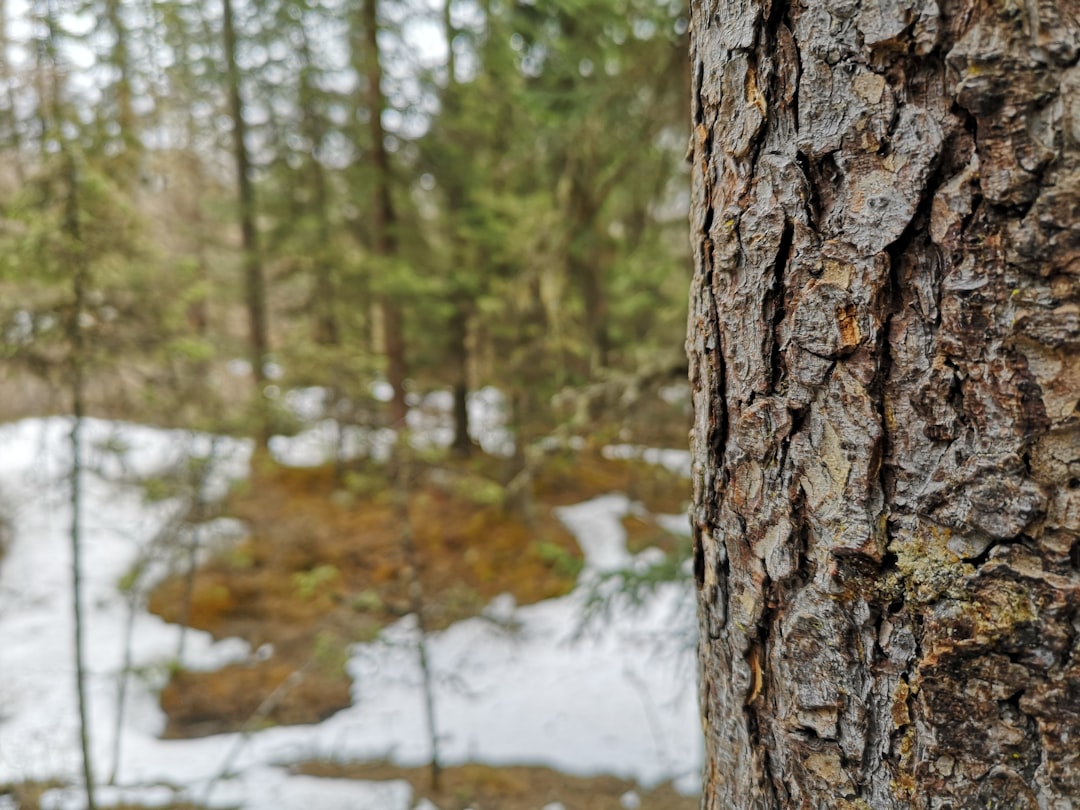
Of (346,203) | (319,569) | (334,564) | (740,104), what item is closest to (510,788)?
(319,569)

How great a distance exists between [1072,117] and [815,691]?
2.18 feet

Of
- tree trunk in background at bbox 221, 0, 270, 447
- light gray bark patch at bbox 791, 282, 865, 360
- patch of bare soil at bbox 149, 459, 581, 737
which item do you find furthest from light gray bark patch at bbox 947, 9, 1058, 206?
tree trunk in background at bbox 221, 0, 270, 447

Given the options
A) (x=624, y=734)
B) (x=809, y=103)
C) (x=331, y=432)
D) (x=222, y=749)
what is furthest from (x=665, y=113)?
(x=331, y=432)

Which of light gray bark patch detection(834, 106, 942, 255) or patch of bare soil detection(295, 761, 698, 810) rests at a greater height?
light gray bark patch detection(834, 106, 942, 255)

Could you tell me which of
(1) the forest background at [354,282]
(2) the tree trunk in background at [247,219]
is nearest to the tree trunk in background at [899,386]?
(1) the forest background at [354,282]

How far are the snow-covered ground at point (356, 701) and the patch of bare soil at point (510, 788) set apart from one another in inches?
6.6

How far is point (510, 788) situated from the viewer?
6.27 m

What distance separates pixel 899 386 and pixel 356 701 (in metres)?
8.45

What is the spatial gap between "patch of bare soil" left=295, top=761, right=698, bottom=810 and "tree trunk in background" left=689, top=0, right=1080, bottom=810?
232 inches

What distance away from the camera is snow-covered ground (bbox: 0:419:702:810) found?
618 centimetres

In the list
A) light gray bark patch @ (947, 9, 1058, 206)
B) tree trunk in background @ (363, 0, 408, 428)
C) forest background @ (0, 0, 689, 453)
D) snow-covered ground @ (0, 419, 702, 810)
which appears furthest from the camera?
tree trunk in background @ (363, 0, 408, 428)

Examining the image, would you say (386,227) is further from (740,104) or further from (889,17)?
(889,17)

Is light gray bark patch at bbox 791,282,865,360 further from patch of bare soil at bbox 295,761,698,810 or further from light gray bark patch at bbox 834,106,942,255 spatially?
patch of bare soil at bbox 295,761,698,810

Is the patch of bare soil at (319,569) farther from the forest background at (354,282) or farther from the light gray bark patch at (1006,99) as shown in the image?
the light gray bark patch at (1006,99)
